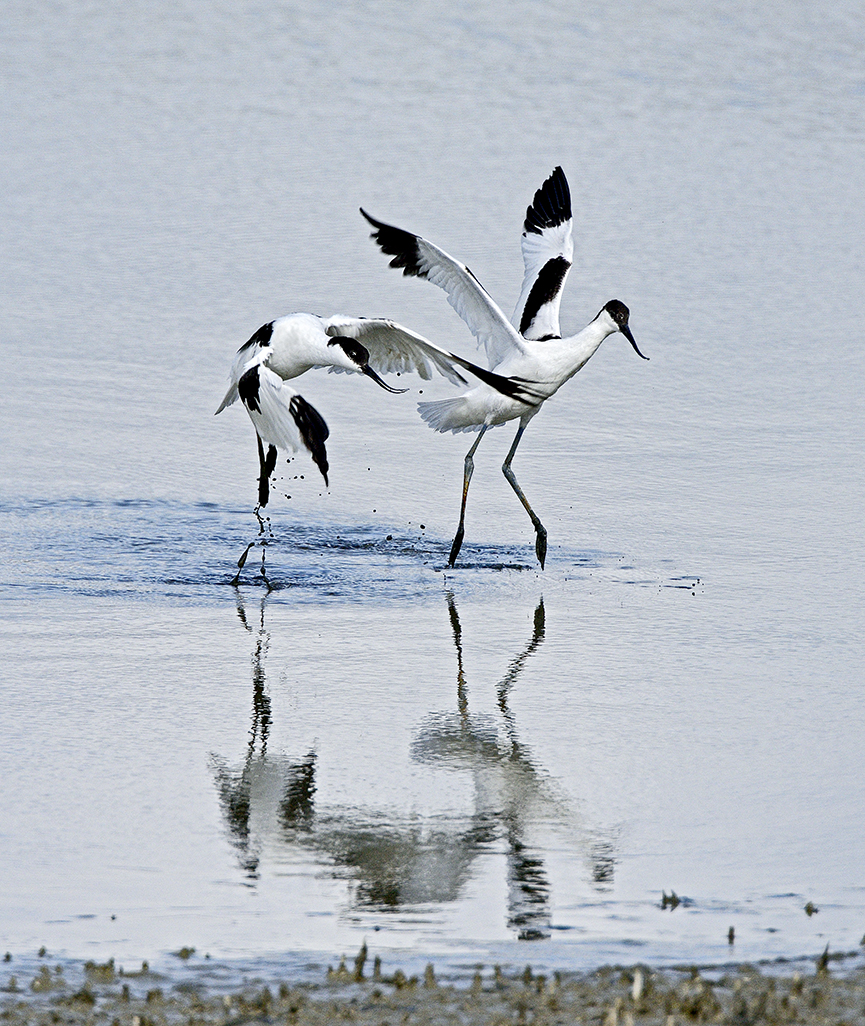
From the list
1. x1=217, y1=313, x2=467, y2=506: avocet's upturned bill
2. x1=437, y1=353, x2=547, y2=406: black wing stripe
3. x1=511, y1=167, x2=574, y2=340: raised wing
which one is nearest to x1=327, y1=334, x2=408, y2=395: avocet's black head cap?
x1=217, y1=313, x2=467, y2=506: avocet's upturned bill

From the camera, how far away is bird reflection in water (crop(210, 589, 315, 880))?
5.14 metres

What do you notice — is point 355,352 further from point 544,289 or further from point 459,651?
point 459,651

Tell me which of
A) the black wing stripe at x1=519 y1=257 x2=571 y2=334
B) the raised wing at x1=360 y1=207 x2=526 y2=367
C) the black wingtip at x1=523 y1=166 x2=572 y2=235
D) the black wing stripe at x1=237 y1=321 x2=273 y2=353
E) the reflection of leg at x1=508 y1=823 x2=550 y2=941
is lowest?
the reflection of leg at x1=508 y1=823 x2=550 y2=941

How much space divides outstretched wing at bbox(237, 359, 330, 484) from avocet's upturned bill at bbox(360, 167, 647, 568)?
104 cm

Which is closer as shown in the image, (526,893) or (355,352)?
(526,893)

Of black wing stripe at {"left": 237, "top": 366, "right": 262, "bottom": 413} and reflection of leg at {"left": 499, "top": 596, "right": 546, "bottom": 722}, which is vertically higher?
black wing stripe at {"left": 237, "top": 366, "right": 262, "bottom": 413}

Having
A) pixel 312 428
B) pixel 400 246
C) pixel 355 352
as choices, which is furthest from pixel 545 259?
pixel 312 428

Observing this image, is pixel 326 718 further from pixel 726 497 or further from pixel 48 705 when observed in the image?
pixel 726 497

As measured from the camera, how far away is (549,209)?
10844 mm

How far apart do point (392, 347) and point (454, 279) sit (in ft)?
2.31

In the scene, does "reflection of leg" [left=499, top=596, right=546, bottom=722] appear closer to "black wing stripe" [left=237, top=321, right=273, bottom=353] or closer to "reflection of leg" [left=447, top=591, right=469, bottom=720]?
"reflection of leg" [left=447, top=591, right=469, bottom=720]

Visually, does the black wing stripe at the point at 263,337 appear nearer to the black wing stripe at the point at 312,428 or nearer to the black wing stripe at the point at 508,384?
the black wing stripe at the point at 508,384

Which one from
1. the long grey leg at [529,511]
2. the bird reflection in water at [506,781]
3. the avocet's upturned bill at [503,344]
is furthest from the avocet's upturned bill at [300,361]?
the bird reflection in water at [506,781]

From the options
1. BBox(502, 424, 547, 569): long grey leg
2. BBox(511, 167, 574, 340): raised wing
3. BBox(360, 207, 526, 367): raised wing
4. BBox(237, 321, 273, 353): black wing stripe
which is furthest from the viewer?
BBox(511, 167, 574, 340): raised wing
